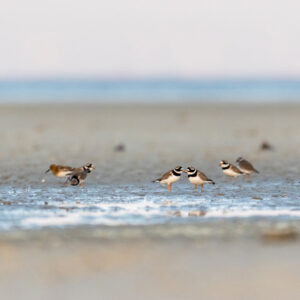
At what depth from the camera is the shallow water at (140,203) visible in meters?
12.1

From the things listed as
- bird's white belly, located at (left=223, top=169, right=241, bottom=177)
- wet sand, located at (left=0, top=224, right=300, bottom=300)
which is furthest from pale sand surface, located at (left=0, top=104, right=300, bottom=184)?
wet sand, located at (left=0, top=224, right=300, bottom=300)

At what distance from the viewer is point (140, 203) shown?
13922mm

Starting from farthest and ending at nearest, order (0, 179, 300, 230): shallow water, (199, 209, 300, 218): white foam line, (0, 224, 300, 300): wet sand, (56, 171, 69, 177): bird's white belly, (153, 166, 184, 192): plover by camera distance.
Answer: (56, 171, 69, 177): bird's white belly, (153, 166, 184, 192): plover, (199, 209, 300, 218): white foam line, (0, 179, 300, 230): shallow water, (0, 224, 300, 300): wet sand

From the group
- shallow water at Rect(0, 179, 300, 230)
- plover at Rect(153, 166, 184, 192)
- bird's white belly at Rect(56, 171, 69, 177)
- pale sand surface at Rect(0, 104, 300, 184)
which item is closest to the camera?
shallow water at Rect(0, 179, 300, 230)

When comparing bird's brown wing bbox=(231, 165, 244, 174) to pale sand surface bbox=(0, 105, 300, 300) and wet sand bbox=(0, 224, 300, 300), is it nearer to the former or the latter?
pale sand surface bbox=(0, 105, 300, 300)

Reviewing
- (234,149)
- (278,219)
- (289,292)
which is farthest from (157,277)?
(234,149)

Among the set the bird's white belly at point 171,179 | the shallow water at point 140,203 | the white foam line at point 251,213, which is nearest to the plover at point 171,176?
the bird's white belly at point 171,179

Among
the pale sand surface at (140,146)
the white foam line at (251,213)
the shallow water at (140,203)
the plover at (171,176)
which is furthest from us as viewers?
the pale sand surface at (140,146)

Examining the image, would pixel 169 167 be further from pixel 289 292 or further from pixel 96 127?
pixel 96 127

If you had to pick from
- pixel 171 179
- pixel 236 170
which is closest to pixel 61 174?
pixel 171 179

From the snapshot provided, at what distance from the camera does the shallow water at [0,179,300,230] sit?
12133mm

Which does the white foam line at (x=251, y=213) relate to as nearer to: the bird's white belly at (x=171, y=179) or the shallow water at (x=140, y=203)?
the shallow water at (x=140, y=203)

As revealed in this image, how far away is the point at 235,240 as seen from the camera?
10.4m

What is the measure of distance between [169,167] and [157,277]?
1253 cm
